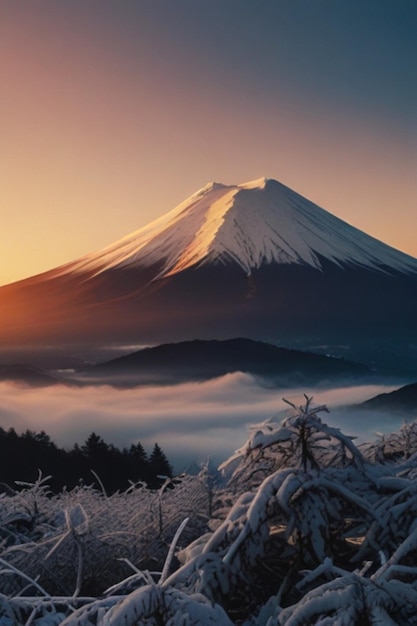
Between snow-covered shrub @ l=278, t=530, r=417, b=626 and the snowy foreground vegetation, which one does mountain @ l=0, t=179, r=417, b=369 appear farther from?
snow-covered shrub @ l=278, t=530, r=417, b=626

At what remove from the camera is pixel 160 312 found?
157m

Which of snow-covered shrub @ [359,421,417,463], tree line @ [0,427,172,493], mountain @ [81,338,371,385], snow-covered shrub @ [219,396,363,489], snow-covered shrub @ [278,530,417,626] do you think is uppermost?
snow-covered shrub @ [219,396,363,489]

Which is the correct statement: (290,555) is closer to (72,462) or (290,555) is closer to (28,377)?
(72,462)

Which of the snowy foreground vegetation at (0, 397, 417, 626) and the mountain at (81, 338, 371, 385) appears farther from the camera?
the mountain at (81, 338, 371, 385)

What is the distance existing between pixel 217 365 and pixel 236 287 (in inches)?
679

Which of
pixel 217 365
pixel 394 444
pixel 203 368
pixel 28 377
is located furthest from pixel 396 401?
pixel 394 444

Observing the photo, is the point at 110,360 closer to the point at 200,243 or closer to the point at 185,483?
the point at 200,243

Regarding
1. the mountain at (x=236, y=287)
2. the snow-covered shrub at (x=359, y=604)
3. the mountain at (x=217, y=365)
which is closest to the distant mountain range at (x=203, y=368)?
the mountain at (x=217, y=365)

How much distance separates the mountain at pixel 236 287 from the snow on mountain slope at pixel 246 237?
0.70 ft

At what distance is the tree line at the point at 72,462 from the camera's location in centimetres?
2642

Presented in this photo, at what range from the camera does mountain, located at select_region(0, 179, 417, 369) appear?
138 m

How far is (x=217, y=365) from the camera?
493 ft

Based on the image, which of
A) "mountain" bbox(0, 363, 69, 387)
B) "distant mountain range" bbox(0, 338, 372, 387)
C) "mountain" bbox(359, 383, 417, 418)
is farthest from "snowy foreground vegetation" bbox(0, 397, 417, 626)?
"mountain" bbox(0, 363, 69, 387)

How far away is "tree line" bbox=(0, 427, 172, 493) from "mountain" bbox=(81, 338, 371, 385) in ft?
366
